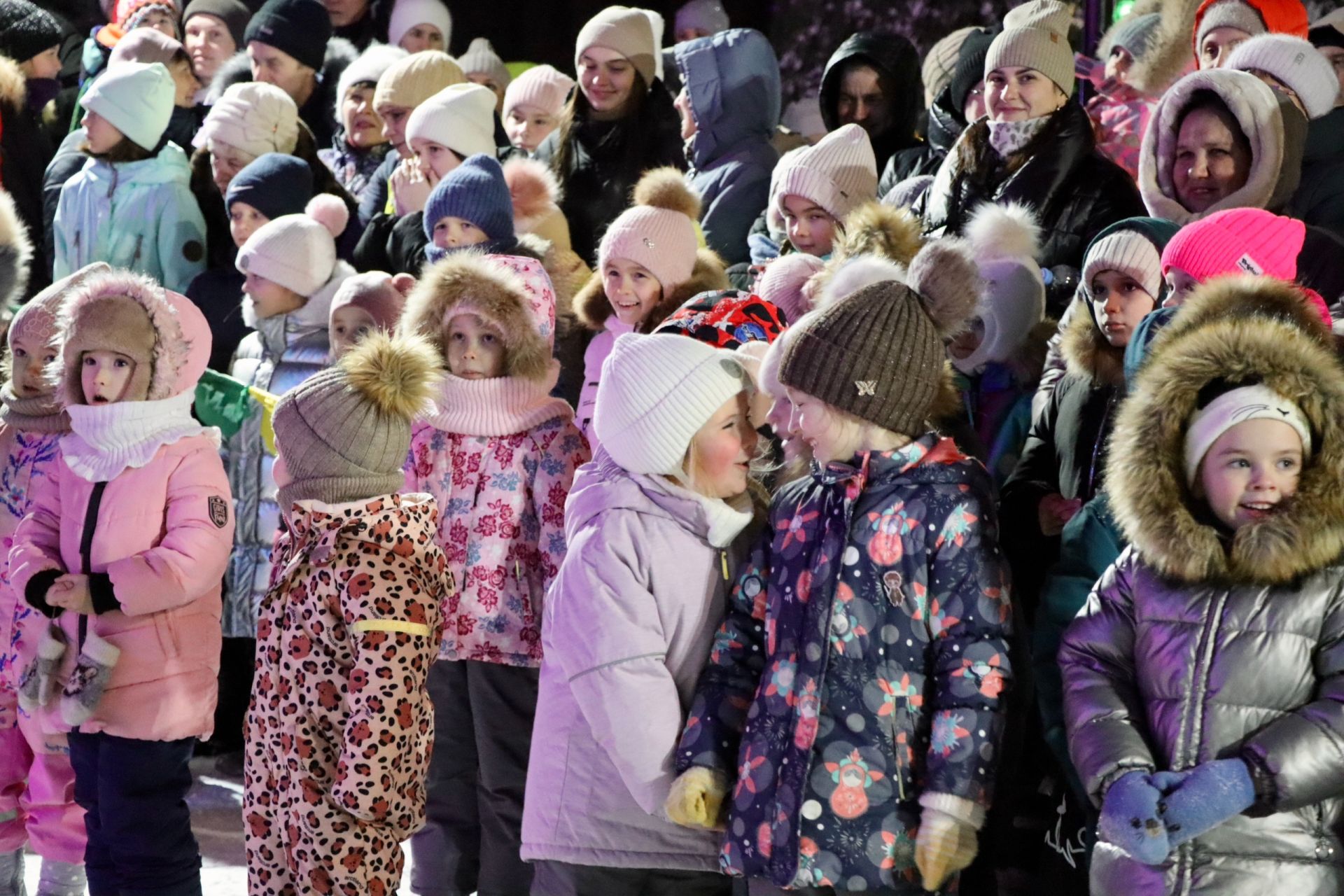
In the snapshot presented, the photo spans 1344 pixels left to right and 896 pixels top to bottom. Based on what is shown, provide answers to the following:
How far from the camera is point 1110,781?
9.45ft

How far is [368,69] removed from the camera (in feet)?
25.4

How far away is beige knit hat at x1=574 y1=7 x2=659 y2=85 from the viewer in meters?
6.73

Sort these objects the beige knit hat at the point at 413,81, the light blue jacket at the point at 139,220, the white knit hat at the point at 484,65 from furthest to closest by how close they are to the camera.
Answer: the white knit hat at the point at 484,65
the beige knit hat at the point at 413,81
the light blue jacket at the point at 139,220

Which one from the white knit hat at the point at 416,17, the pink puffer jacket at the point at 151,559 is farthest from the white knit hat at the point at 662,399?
the white knit hat at the point at 416,17

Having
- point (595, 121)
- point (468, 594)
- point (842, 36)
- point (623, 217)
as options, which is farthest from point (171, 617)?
point (842, 36)

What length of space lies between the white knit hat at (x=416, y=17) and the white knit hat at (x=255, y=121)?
2040 millimetres

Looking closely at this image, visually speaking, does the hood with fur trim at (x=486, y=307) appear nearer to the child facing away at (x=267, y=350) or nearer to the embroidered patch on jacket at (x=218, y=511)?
the embroidered patch on jacket at (x=218, y=511)

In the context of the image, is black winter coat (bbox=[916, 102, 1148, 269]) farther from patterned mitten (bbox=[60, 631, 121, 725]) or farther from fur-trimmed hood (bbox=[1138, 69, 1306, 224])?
patterned mitten (bbox=[60, 631, 121, 725])

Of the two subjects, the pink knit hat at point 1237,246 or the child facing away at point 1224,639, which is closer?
the child facing away at point 1224,639


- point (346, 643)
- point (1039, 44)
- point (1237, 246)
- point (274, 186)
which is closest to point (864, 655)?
point (346, 643)

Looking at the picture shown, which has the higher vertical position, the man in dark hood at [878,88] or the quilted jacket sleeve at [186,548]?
the man in dark hood at [878,88]

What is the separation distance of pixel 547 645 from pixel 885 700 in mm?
867

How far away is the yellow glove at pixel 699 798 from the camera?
3.18 metres

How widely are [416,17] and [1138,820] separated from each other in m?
7.41
